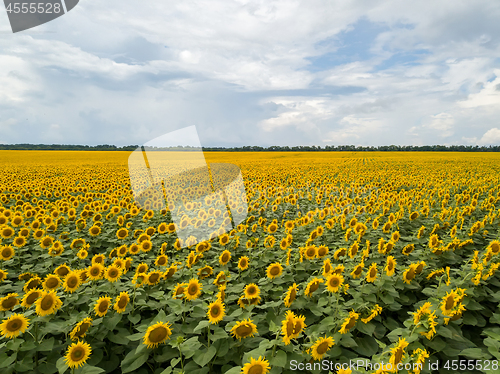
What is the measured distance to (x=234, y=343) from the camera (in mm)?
2844

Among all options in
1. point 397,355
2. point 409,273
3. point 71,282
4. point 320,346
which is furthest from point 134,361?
point 409,273

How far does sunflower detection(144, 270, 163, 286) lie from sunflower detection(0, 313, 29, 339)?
1305 millimetres

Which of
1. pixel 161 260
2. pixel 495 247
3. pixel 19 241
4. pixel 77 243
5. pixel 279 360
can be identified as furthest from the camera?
pixel 77 243

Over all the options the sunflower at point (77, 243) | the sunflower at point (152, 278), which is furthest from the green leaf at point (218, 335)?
the sunflower at point (77, 243)

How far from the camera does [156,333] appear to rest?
2668mm

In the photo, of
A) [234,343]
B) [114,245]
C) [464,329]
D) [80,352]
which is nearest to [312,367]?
[234,343]

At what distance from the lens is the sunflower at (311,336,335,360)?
247 centimetres

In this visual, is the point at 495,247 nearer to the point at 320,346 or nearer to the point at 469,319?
the point at 469,319

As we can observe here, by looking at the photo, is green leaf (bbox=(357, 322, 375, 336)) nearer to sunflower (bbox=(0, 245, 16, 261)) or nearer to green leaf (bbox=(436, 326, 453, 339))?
green leaf (bbox=(436, 326, 453, 339))

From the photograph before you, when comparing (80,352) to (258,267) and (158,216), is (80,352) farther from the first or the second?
(158,216)

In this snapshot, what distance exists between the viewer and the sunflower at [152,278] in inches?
147

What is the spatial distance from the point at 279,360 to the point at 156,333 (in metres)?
1.24

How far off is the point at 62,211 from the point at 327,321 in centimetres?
915

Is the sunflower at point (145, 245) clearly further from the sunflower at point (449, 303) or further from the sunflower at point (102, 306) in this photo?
the sunflower at point (449, 303)
